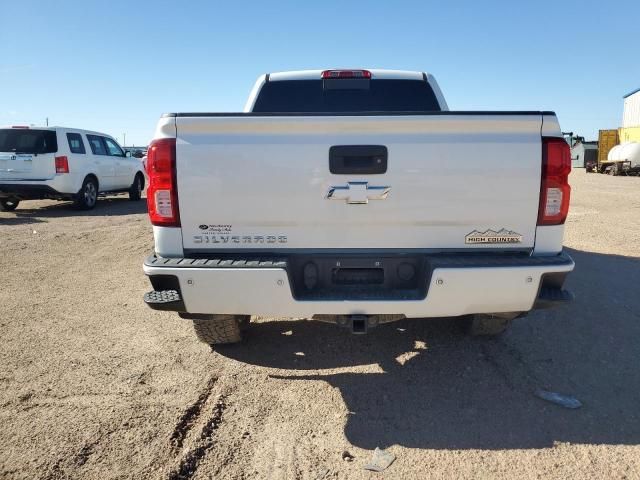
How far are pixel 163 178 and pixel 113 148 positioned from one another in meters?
12.4

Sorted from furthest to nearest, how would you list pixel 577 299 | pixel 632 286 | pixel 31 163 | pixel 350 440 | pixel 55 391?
pixel 31 163 < pixel 632 286 < pixel 577 299 < pixel 55 391 < pixel 350 440

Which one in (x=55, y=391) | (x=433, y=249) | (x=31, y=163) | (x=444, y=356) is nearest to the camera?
(x=433, y=249)

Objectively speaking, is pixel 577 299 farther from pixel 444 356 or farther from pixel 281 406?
pixel 281 406

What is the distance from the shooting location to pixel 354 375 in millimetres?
3412

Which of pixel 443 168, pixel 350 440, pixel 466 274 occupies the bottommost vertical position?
pixel 350 440

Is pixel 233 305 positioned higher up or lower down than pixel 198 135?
lower down

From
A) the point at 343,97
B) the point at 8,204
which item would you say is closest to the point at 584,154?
the point at 8,204

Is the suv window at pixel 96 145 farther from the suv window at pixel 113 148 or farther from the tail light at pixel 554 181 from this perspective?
the tail light at pixel 554 181

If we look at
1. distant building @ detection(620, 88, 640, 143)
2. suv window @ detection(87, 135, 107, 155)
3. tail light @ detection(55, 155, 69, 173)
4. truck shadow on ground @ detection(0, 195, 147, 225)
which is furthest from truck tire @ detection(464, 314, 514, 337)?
distant building @ detection(620, 88, 640, 143)

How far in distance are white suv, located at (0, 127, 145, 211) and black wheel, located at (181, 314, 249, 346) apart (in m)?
9.30

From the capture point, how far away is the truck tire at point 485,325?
12.0ft

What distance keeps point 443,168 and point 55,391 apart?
2.89 metres

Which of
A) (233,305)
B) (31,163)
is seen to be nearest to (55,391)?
(233,305)

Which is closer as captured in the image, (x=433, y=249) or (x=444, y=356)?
(x=433, y=249)
